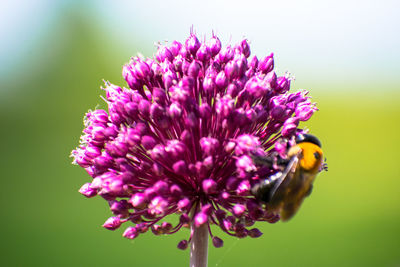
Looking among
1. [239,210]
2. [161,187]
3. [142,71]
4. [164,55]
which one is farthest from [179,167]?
[164,55]

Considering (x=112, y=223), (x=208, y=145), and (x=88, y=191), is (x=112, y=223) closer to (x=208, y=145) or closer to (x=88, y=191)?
(x=88, y=191)

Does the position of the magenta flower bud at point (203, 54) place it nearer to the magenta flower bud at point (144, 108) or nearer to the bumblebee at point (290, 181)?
the magenta flower bud at point (144, 108)

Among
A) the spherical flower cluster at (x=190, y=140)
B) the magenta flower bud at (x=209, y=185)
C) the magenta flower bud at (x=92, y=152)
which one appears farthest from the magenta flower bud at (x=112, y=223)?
the magenta flower bud at (x=209, y=185)

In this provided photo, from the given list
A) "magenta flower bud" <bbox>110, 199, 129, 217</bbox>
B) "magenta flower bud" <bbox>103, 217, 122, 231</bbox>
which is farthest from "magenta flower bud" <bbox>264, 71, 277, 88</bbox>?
"magenta flower bud" <bbox>103, 217, 122, 231</bbox>

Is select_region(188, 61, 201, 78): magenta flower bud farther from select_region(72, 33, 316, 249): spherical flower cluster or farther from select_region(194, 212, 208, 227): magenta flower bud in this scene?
select_region(194, 212, 208, 227): magenta flower bud

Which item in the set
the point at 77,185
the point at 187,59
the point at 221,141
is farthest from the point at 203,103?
the point at 77,185
